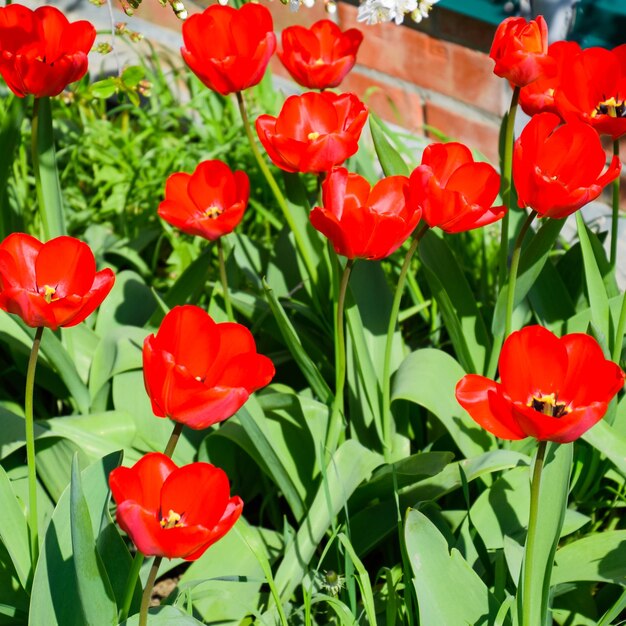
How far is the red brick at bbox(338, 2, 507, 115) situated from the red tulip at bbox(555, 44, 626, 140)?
0.93 metres

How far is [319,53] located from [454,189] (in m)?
0.38

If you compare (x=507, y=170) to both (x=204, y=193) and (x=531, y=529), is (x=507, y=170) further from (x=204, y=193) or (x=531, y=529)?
(x=531, y=529)

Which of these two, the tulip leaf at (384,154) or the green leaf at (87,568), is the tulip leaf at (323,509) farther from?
the tulip leaf at (384,154)

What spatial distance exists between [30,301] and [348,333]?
59 cm

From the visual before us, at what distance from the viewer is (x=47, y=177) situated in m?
1.70

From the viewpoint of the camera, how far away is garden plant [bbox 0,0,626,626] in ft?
3.50

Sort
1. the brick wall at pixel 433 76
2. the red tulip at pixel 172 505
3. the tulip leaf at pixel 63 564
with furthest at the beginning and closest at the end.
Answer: the brick wall at pixel 433 76, the tulip leaf at pixel 63 564, the red tulip at pixel 172 505

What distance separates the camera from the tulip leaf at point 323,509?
55.8 inches

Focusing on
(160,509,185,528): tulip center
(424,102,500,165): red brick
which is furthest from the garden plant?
(424,102,500,165): red brick

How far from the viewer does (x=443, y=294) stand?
1617 mm

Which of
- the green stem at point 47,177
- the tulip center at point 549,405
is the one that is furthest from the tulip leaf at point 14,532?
the tulip center at point 549,405

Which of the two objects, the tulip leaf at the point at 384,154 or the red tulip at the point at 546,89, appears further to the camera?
the tulip leaf at the point at 384,154

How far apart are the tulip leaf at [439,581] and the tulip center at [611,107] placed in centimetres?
64

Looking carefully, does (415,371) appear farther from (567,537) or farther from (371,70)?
(371,70)
